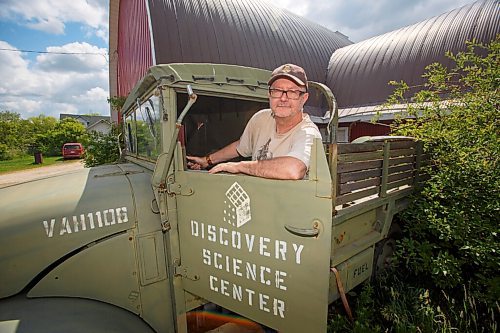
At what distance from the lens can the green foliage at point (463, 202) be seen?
2.56 meters

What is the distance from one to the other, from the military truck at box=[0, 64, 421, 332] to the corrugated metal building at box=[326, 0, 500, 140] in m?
6.93

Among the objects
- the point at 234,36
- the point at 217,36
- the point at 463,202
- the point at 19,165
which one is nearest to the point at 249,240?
the point at 463,202

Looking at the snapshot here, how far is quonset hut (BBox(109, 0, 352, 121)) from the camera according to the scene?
8305 millimetres

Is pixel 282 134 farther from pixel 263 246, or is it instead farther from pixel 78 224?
pixel 78 224

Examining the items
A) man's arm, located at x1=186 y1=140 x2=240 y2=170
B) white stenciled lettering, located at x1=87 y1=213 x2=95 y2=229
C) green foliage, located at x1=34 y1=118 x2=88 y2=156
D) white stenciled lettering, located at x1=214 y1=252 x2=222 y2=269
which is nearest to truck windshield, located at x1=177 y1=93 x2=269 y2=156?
man's arm, located at x1=186 y1=140 x2=240 y2=170

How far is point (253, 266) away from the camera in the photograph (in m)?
1.72

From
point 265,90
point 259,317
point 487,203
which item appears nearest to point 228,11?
point 265,90

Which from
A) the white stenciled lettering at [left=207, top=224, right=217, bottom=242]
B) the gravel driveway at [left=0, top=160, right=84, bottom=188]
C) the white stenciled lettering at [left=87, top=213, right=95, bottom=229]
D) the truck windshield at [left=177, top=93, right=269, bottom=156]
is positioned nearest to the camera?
the white stenciled lettering at [left=207, top=224, right=217, bottom=242]

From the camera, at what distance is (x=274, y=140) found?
2.04 meters

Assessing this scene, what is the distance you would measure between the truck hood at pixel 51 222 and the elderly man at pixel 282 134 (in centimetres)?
68

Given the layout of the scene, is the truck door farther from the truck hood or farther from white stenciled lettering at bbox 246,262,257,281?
the truck hood

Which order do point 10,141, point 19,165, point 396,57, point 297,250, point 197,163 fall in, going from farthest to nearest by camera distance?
1. point 10,141
2. point 19,165
3. point 396,57
4. point 197,163
5. point 297,250

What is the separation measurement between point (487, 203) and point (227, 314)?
2491 millimetres

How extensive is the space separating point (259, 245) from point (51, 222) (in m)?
1.36
